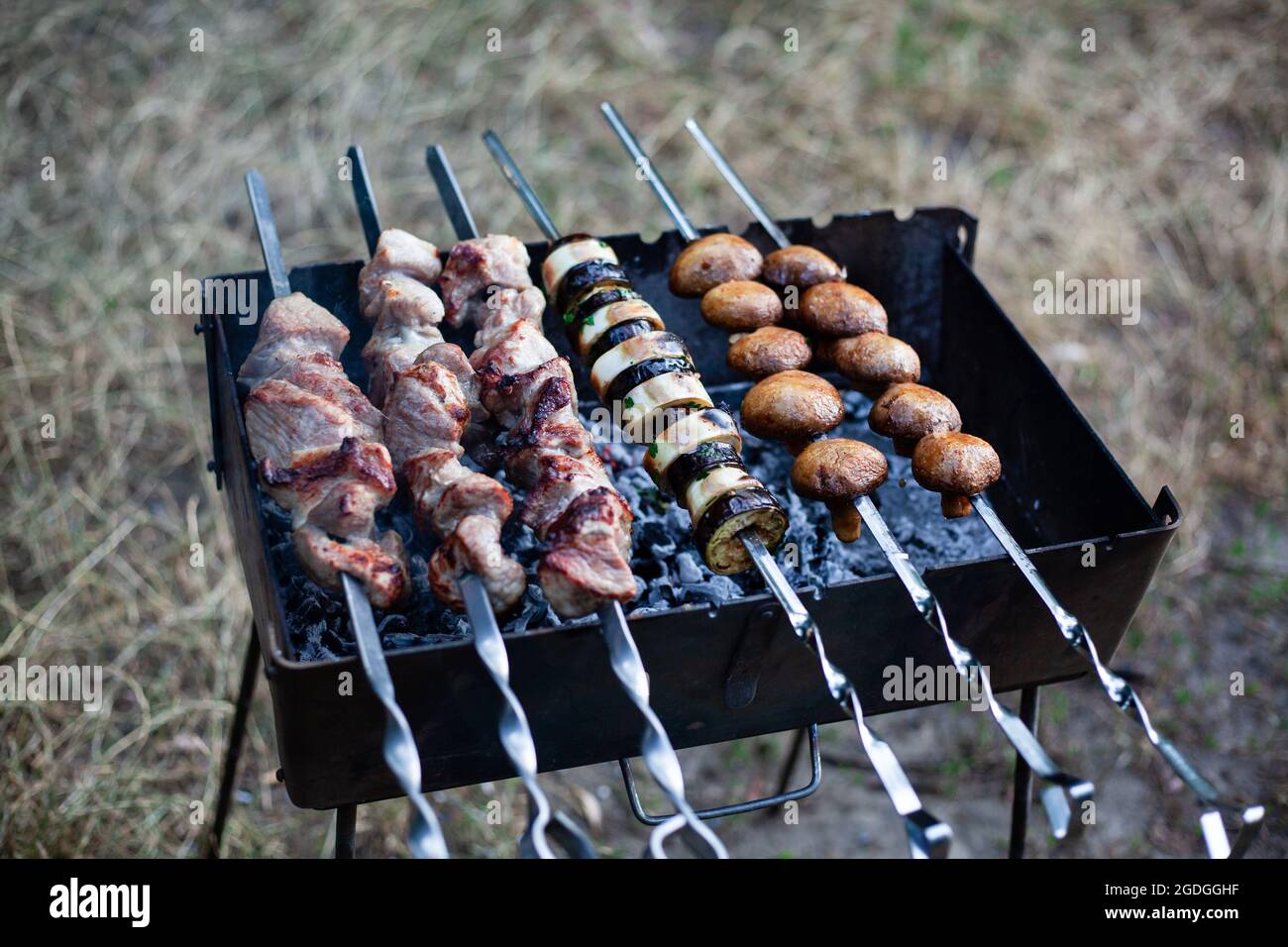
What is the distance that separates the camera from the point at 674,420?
2301mm

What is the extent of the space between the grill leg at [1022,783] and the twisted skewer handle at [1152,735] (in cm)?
53

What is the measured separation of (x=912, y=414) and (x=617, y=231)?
3.36m

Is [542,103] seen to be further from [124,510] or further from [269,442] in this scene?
[269,442]

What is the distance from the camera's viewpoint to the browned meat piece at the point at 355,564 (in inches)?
76.4

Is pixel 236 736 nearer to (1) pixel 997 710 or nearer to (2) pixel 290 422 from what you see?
(2) pixel 290 422

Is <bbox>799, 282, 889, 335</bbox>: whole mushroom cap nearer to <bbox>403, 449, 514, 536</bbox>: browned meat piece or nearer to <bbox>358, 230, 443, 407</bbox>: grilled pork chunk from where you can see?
<bbox>358, 230, 443, 407</bbox>: grilled pork chunk

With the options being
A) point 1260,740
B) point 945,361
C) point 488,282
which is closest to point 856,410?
point 945,361

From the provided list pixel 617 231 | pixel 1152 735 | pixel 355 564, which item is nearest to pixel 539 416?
pixel 355 564

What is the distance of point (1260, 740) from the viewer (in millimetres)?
3996

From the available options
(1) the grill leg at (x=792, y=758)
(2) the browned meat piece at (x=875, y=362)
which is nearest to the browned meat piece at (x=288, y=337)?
(2) the browned meat piece at (x=875, y=362)

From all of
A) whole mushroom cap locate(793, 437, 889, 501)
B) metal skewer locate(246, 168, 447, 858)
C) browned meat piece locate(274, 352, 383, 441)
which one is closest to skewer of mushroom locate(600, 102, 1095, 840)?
whole mushroom cap locate(793, 437, 889, 501)

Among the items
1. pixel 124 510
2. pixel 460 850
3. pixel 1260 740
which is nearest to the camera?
pixel 460 850

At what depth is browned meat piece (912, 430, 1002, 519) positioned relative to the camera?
2273 millimetres

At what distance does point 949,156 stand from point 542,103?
2146mm
